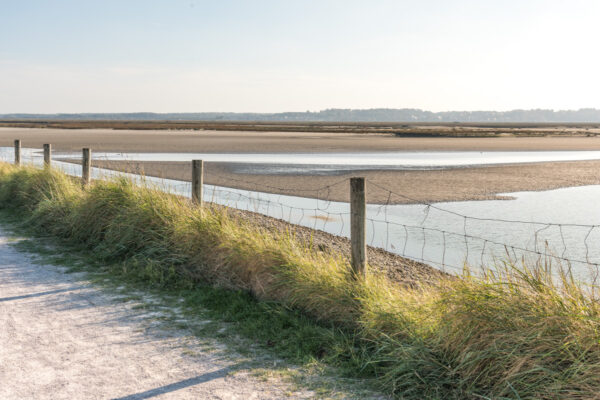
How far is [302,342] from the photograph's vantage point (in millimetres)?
5730

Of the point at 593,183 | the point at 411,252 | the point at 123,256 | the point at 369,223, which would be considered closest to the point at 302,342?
the point at 123,256

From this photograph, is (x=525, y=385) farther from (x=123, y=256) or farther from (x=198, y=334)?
(x=123, y=256)

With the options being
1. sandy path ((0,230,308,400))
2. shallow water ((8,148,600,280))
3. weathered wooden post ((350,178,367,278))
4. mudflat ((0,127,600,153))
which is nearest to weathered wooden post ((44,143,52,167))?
shallow water ((8,148,600,280))

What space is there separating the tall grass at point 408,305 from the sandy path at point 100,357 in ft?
3.70

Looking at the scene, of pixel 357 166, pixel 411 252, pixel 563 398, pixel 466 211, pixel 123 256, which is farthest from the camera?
pixel 357 166

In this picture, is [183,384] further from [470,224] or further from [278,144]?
[278,144]

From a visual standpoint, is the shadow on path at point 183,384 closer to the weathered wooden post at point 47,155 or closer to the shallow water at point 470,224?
the shallow water at point 470,224

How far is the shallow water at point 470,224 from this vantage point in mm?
10836

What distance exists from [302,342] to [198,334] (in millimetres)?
1116

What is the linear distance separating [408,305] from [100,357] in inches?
119

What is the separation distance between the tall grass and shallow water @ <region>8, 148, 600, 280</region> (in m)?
1.19

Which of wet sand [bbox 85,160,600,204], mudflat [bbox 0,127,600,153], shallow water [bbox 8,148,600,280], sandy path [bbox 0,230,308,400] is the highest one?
mudflat [bbox 0,127,600,153]

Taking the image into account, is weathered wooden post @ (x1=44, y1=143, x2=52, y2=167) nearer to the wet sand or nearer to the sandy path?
the wet sand

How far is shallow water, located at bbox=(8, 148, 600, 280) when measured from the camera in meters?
10.8
